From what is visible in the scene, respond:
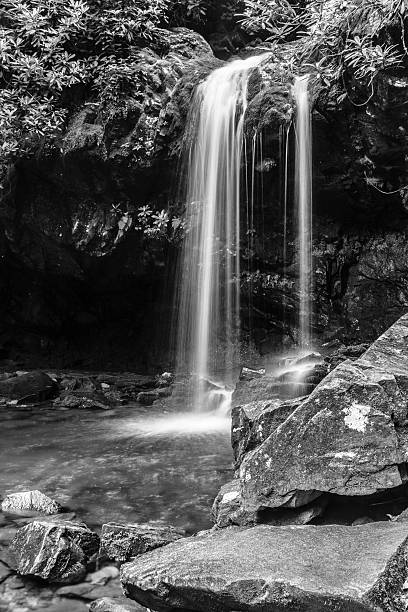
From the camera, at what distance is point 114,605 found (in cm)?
342

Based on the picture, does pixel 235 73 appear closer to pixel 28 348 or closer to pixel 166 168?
pixel 166 168

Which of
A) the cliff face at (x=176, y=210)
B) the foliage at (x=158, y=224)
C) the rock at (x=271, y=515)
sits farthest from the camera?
the foliage at (x=158, y=224)

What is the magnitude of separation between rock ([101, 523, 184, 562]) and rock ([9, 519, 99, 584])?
0.43 feet

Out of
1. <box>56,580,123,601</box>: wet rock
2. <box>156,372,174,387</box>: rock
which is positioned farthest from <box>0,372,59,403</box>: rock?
<box>56,580,123,601</box>: wet rock

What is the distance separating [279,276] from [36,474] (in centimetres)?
791

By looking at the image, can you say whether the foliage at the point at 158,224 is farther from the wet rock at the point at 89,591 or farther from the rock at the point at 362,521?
the rock at the point at 362,521

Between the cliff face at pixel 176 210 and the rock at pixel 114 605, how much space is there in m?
9.07

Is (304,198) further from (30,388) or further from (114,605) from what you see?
(114,605)

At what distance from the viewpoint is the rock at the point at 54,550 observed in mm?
3930

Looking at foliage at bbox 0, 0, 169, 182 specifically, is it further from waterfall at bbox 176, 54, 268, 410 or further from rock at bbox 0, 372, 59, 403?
rock at bbox 0, 372, 59, 403

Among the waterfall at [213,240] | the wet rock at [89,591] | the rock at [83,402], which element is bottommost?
the wet rock at [89,591]

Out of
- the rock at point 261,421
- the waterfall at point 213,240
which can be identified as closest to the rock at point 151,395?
the waterfall at point 213,240

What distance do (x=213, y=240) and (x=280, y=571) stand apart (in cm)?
1036

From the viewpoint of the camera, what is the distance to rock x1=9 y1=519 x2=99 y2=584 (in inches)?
155
